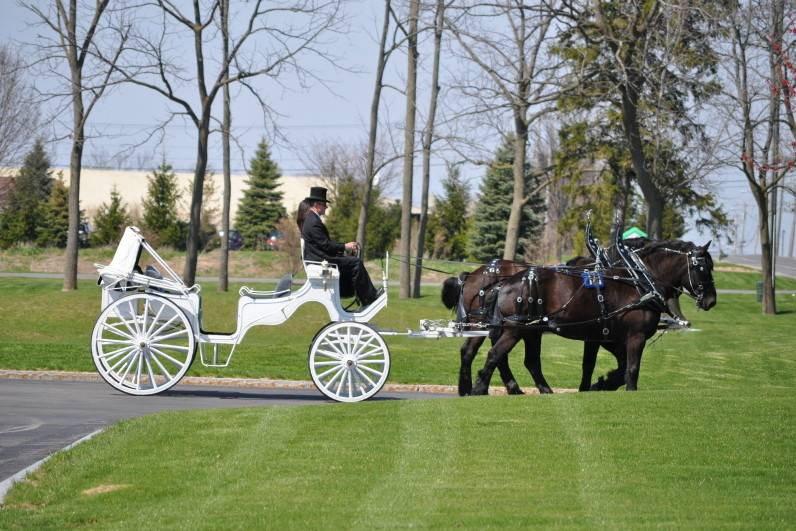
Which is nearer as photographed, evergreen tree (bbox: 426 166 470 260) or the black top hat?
the black top hat

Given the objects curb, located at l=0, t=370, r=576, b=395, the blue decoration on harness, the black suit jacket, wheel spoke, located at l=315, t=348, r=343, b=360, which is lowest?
curb, located at l=0, t=370, r=576, b=395

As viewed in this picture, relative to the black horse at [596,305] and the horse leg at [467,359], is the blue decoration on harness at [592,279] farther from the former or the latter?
the horse leg at [467,359]

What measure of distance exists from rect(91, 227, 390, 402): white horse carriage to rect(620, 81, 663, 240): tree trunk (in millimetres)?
14855

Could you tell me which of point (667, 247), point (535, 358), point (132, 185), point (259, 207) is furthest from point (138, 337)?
point (132, 185)

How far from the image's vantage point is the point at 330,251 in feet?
44.1

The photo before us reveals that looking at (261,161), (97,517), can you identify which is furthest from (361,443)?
(261,161)

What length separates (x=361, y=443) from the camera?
9.66 m

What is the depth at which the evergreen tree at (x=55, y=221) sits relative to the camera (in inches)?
2178

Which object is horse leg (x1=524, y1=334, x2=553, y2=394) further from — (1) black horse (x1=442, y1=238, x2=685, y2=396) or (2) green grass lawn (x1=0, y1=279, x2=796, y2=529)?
(2) green grass lawn (x1=0, y1=279, x2=796, y2=529)

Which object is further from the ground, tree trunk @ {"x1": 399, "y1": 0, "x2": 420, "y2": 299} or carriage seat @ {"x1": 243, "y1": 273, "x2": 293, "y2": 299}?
tree trunk @ {"x1": 399, "y1": 0, "x2": 420, "y2": 299}

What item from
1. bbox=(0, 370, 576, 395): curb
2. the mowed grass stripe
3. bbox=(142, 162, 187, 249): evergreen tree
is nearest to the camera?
the mowed grass stripe

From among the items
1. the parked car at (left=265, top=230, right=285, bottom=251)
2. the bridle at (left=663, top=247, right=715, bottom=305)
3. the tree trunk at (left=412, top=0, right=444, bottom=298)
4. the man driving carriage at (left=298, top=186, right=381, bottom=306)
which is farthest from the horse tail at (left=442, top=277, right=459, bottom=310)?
the parked car at (left=265, top=230, right=285, bottom=251)

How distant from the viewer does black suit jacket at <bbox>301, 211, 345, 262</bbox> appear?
43.8ft

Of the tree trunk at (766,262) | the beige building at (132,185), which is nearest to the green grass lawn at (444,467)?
the tree trunk at (766,262)
